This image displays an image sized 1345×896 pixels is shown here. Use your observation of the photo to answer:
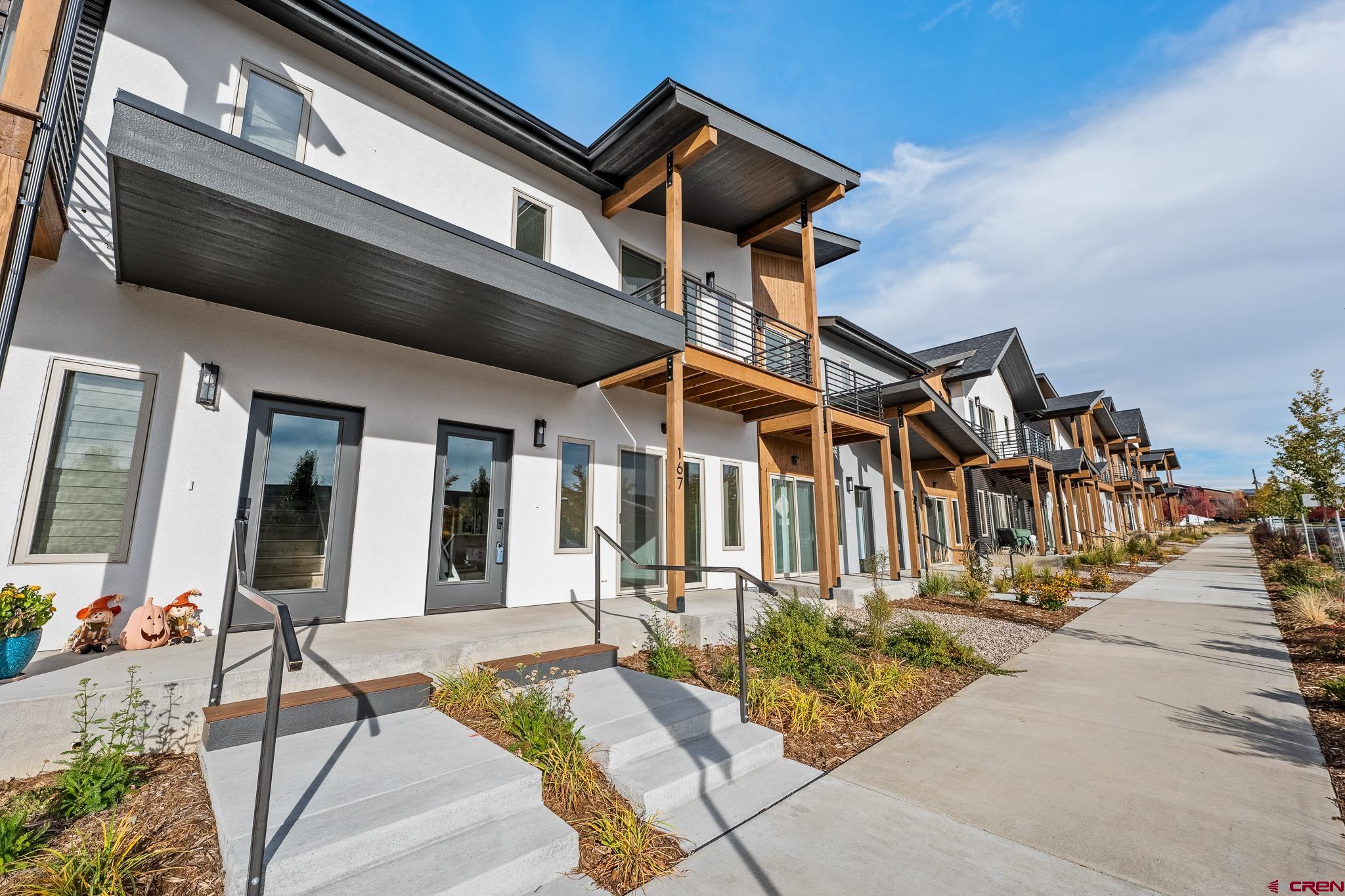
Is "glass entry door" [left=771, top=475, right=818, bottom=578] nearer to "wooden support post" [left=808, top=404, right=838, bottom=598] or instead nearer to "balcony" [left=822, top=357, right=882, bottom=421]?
"wooden support post" [left=808, top=404, right=838, bottom=598]

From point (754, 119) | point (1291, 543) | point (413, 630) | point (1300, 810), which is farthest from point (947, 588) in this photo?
point (1291, 543)

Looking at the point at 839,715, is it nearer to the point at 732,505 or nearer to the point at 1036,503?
the point at 732,505

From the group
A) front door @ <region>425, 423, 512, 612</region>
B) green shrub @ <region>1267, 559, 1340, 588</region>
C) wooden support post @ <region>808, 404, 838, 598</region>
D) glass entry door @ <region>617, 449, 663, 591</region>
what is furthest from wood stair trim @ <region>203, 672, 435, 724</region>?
green shrub @ <region>1267, 559, 1340, 588</region>

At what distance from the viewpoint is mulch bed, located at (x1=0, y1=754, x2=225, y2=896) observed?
2.26m

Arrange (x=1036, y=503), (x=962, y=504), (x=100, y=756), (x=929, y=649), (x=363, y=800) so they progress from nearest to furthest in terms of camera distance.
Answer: (x=363, y=800) → (x=100, y=756) → (x=929, y=649) → (x=962, y=504) → (x=1036, y=503)

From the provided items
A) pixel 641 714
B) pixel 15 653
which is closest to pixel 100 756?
pixel 15 653

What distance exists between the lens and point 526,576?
6840 mm

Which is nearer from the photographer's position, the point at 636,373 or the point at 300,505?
the point at 300,505

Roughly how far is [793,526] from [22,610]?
33.5 ft

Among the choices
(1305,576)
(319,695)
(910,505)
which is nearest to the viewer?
(319,695)

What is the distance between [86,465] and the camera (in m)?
4.40

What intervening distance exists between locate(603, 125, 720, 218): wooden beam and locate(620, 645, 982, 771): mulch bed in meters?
6.14

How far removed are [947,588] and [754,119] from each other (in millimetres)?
9495

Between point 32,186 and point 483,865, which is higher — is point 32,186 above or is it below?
above
